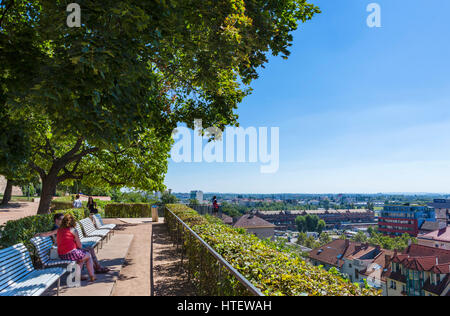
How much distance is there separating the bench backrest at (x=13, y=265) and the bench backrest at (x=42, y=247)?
1.05 feet

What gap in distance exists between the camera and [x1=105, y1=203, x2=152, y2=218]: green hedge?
76.1 ft

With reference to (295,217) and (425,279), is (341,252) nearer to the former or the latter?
(425,279)

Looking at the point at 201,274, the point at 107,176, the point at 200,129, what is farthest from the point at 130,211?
the point at 201,274

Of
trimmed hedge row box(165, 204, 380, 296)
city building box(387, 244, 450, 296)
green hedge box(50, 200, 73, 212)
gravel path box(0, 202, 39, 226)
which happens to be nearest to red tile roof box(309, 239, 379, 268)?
city building box(387, 244, 450, 296)

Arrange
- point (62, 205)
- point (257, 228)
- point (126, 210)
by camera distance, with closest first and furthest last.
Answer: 1. point (257, 228)
2. point (126, 210)
3. point (62, 205)

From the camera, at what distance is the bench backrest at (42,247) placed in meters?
4.94

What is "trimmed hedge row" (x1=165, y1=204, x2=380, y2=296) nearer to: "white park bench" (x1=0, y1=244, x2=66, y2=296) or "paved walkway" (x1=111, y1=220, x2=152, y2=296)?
"paved walkway" (x1=111, y1=220, x2=152, y2=296)

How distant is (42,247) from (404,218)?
148949 millimetres

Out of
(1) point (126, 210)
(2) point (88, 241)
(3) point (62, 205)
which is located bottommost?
(1) point (126, 210)

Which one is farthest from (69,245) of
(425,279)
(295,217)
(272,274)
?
(295,217)

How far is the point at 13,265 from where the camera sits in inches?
163

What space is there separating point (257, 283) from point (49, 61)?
14.2 feet

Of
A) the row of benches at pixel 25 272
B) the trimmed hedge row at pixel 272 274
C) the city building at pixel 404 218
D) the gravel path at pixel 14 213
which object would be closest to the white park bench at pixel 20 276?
the row of benches at pixel 25 272

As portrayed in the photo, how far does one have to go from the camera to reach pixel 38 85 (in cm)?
364
